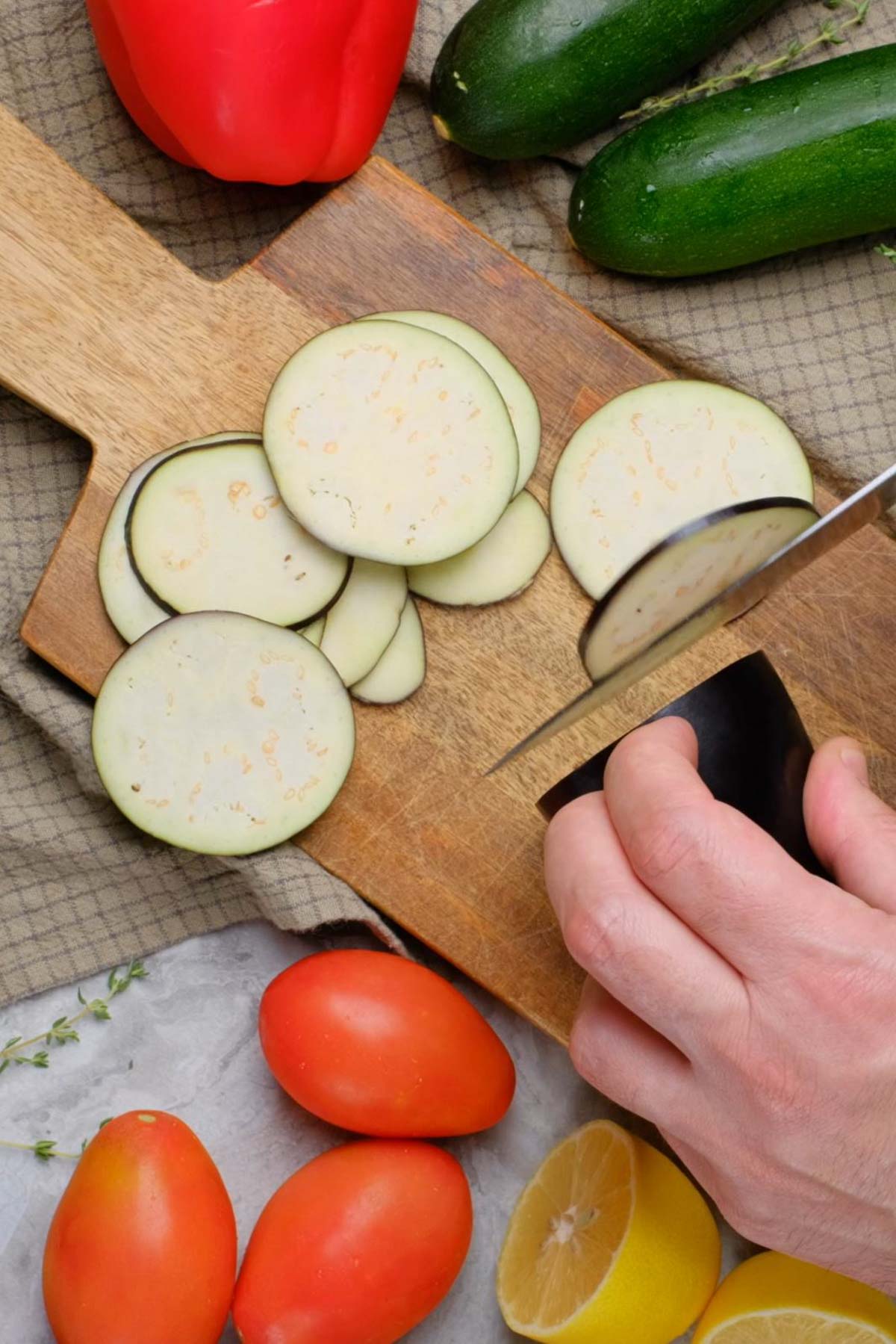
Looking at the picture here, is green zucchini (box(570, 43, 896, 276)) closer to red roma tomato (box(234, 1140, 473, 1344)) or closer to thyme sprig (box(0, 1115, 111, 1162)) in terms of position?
red roma tomato (box(234, 1140, 473, 1344))

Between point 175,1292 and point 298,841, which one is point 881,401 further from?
point 175,1292

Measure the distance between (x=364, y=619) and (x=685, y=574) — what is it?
1.62 feet

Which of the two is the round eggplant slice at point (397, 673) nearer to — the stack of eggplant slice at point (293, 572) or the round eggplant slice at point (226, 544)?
the stack of eggplant slice at point (293, 572)

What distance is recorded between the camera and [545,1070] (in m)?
2.13

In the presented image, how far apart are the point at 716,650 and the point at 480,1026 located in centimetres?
70

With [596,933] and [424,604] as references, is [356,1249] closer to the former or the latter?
[596,933]

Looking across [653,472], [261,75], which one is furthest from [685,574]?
[261,75]

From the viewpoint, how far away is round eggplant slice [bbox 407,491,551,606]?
197 centimetres

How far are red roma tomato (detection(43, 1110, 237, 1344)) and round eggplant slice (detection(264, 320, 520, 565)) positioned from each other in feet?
3.05

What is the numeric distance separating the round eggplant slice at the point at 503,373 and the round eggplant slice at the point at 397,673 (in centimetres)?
31

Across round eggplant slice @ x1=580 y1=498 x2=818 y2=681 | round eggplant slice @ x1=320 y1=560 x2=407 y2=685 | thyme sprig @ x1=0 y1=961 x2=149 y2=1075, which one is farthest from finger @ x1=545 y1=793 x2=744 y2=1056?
thyme sprig @ x1=0 y1=961 x2=149 y2=1075

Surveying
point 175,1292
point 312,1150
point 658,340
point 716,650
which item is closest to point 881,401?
point 658,340

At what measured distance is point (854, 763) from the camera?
5.30ft

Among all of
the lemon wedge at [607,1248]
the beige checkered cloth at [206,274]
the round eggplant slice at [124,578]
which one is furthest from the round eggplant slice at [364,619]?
the lemon wedge at [607,1248]
